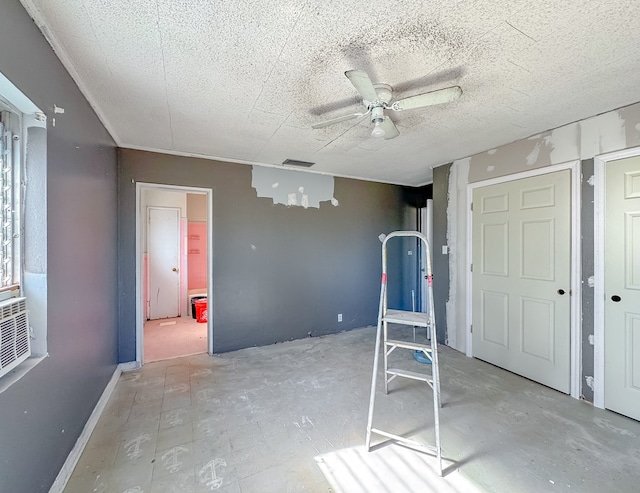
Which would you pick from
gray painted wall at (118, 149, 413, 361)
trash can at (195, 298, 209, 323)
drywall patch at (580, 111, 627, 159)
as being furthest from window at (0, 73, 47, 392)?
drywall patch at (580, 111, 627, 159)

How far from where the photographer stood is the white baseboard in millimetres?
1535

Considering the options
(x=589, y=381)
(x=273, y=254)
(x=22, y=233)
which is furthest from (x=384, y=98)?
(x=589, y=381)

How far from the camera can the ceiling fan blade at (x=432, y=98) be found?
64.1 inches

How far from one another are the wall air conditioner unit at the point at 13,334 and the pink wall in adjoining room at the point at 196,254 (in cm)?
443

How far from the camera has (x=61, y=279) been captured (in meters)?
1.62

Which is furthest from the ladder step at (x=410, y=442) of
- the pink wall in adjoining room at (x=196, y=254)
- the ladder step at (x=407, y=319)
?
the pink wall in adjoining room at (x=196, y=254)

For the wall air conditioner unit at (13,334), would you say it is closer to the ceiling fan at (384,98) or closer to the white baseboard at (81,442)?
the white baseboard at (81,442)

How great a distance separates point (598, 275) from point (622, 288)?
168 millimetres

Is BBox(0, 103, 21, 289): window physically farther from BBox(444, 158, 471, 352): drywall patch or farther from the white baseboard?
BBox(444, 158, 471, 352): drywall patch

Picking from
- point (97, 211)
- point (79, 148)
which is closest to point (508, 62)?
point (79, 148)

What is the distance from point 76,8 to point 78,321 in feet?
5.74

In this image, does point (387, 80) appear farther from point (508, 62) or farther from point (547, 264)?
point (547, 264)

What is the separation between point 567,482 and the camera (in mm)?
1604

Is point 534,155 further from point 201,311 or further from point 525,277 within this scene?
point 201,311
